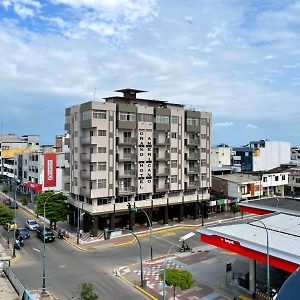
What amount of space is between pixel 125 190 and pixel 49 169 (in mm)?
32608

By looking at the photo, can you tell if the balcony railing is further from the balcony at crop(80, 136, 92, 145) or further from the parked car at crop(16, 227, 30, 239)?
the parked car at crop(16, 227, 30, 239)

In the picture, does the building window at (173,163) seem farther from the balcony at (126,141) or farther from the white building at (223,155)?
the white building at (223,155)

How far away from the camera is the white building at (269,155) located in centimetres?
13050

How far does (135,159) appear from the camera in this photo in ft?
219

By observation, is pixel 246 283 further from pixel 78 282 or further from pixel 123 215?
pixel 123 215

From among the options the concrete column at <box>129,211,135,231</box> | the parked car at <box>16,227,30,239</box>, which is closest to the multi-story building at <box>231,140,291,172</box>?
the concrete column at <box>129,211,135,231</box>

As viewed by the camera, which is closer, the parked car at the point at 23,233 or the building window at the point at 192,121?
the parked car at the point at 23,233

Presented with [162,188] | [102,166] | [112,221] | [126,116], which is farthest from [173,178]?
[102,166]

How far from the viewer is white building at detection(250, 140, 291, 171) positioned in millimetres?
130500

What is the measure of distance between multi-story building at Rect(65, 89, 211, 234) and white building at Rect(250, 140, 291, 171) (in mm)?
57306

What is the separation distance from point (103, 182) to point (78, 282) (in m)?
23.1

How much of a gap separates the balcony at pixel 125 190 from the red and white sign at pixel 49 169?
103 feet

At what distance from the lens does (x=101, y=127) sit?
62.2 meters

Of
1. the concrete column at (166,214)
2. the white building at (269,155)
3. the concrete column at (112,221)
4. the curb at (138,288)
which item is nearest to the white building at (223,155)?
the white building at (269,155)
